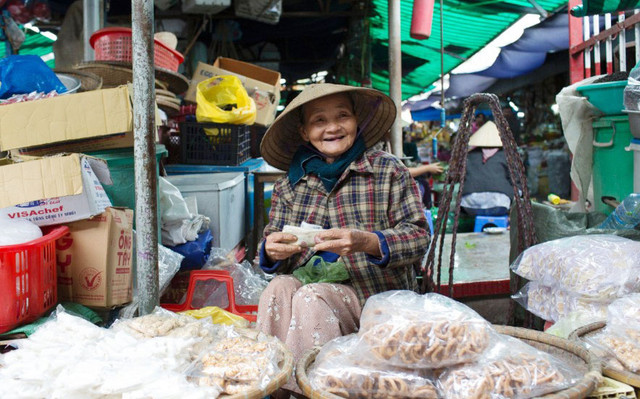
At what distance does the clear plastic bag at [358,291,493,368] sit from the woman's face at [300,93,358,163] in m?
1.11

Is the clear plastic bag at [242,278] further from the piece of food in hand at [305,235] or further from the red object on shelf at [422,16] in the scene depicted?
the red object on shelf at [422,16]

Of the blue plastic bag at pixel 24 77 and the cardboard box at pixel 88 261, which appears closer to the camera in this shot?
the cardboard box at pixel 88 261

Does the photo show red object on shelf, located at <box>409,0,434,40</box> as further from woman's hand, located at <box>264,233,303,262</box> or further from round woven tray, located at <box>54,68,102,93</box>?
woman's hand, located at <box>264,233,303,262</box>

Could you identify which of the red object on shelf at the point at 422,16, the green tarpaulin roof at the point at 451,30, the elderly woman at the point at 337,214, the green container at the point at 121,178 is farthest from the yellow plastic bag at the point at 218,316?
the green tarpaulin roof at the point at 451,30

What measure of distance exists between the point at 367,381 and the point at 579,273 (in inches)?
45.2

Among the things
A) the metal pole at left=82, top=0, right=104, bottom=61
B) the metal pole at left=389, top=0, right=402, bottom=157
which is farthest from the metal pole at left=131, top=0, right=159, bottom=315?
the metal pole at left=389, top=0, right=402, bottom=157

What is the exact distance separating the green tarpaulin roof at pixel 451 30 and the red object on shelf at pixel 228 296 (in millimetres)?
5716

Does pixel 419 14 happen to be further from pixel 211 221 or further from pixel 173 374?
pixel 173 374

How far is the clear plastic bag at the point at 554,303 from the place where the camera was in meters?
2.14

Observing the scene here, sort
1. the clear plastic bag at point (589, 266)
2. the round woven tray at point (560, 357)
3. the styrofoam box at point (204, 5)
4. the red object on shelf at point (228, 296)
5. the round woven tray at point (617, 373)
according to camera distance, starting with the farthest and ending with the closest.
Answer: the styrofoam box at point (204, 5), the red object on shelf at point (228, 296), the clear plastic bag at point (589, 266), the round woven tray at point (617, 373), the round woven tray at point (560, 357)

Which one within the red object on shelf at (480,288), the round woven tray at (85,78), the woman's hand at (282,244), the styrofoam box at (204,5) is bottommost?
the red object on shelf at (480,288)

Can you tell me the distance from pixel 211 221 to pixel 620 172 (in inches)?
100

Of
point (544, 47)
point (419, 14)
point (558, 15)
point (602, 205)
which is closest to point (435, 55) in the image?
point (544, 47)

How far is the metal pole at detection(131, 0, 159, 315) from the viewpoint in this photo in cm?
200
